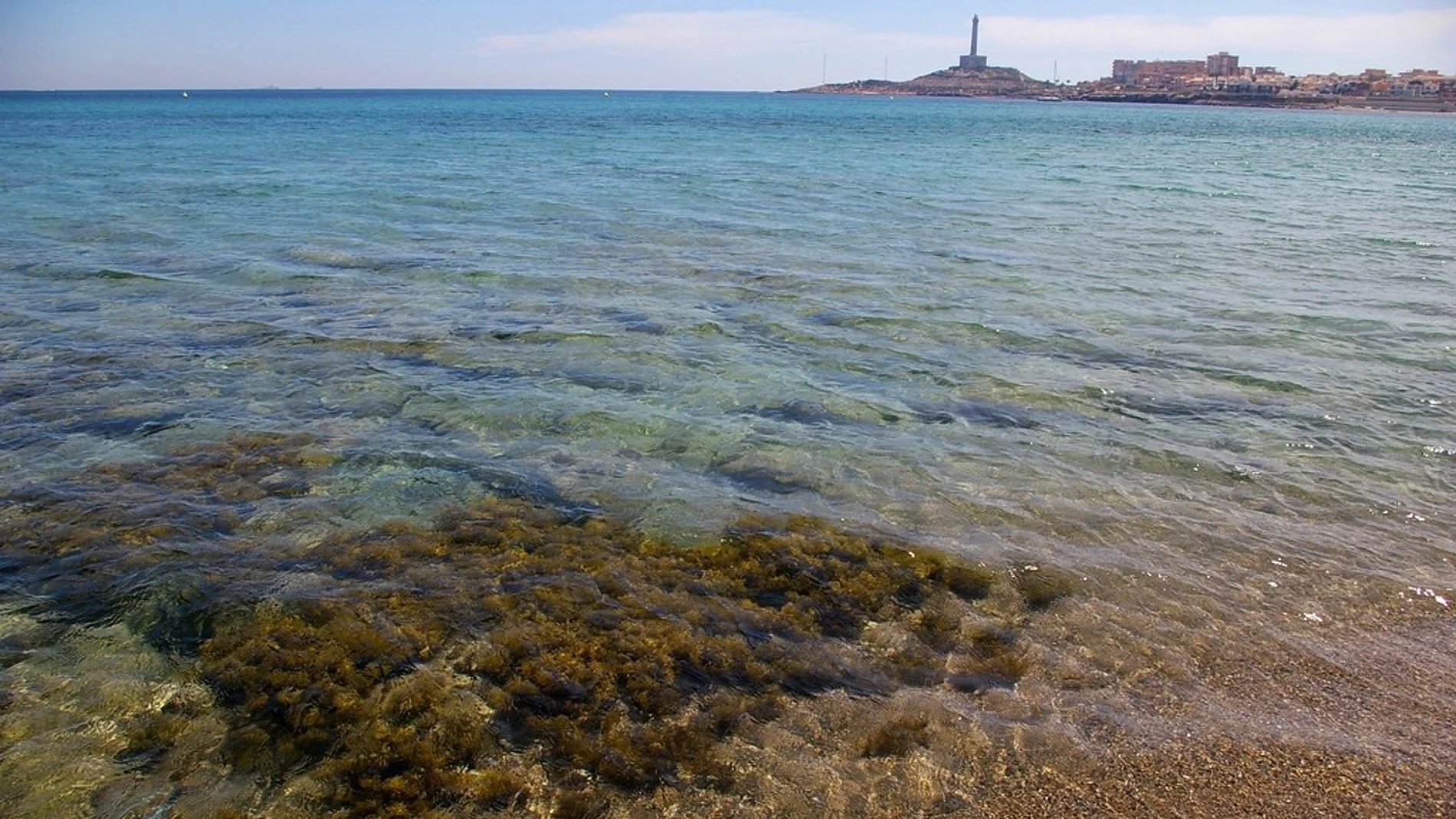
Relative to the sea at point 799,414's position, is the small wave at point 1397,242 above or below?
above

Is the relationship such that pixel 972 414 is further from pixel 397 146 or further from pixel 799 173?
pixel 397 146

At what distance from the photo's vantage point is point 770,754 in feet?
14.5

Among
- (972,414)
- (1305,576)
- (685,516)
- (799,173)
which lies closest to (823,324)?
(972,414)

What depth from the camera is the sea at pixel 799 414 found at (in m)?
5.22

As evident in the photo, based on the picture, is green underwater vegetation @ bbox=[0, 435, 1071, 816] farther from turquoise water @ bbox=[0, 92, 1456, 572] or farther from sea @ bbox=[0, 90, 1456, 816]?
turquoise water @ bbox=[0, 92, 1456, 572]

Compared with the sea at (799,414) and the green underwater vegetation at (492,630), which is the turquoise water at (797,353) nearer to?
the sea at (799,414)

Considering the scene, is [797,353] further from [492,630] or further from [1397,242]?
[1397,242]

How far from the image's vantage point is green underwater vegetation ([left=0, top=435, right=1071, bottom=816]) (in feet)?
14.3

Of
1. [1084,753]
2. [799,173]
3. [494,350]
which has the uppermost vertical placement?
[799,173]

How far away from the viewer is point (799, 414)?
8.99 metres

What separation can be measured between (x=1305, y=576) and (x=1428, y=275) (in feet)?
44.6

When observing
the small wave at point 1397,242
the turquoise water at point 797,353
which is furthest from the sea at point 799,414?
the small wave at point 1397,242

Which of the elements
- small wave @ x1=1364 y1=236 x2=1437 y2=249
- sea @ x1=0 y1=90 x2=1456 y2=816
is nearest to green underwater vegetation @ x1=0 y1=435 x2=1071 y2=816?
sea @ x1=0 y1=90 x2=1456 y2=816

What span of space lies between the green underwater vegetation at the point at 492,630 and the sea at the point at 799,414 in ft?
0.32
